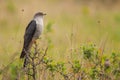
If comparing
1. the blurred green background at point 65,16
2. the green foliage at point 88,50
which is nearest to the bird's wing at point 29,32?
the green foliage at point 88,50

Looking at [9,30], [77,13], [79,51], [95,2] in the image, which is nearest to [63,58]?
[79,51]

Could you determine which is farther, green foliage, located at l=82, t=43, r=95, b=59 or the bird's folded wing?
the bird's folded wing

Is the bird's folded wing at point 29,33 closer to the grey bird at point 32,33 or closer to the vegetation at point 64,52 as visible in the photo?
→ the grey bird at point 32,33

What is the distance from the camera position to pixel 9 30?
16.4 metres

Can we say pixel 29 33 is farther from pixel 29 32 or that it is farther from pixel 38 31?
pixel 38 31

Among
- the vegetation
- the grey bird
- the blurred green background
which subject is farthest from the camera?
the blurred green background

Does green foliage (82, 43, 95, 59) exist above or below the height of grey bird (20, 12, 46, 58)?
below

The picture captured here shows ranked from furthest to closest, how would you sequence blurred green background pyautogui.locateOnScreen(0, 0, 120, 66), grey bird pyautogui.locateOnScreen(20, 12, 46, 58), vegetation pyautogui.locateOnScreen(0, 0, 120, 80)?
blurred green background pyautogui.locateOnScreen(0, 0, 120, 66) → grey bird pyautogui.locateOnScreen(20, 12, 46, 58) → vegetation pyautogui.locateOnScreen(0, 0, 120, 80)

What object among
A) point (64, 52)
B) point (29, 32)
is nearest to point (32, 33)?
point (29, 32)

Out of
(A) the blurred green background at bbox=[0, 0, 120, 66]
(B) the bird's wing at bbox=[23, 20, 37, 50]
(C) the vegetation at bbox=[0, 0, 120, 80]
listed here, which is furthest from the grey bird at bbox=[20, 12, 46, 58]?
(A) the blurred green background at bbox=[0, 0, 120, 66]

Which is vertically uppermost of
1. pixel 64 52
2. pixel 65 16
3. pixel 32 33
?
pixel 65 16

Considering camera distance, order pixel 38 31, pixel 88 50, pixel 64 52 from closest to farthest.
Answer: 1. pixel 88 50
2. pixel 38 31
3. pixel 64 52

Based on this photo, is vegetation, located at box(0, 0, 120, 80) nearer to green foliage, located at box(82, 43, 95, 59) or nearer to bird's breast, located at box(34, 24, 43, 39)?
green foliage, located at box(82, 43, 95, 59)

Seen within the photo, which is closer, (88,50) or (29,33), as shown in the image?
(88,50)
